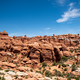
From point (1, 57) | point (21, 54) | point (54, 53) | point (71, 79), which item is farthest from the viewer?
point (54, 53)

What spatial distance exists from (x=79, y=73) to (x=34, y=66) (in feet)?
41.2

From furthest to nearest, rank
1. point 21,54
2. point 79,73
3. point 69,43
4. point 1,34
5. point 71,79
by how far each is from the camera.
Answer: point 69,43 < point 1,34 < point 21,54 < point 79,73 < point 71,79

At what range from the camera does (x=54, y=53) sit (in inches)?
1227

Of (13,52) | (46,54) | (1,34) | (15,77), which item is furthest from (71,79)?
(1,34)

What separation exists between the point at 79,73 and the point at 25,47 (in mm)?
19227

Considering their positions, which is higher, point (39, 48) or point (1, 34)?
point (1, 34)

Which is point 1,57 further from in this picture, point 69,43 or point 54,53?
point 69,43

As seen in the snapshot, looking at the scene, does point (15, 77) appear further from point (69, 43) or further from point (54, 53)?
point (69, 43)

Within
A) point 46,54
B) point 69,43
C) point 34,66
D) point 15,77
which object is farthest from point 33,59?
point 69,43

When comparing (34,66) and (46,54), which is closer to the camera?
(34,66)

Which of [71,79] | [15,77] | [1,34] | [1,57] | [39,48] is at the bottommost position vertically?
[71,79]

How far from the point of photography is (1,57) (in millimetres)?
26406

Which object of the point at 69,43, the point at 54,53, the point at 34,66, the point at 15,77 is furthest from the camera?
the point at 69,43

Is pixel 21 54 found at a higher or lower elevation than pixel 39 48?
lower
